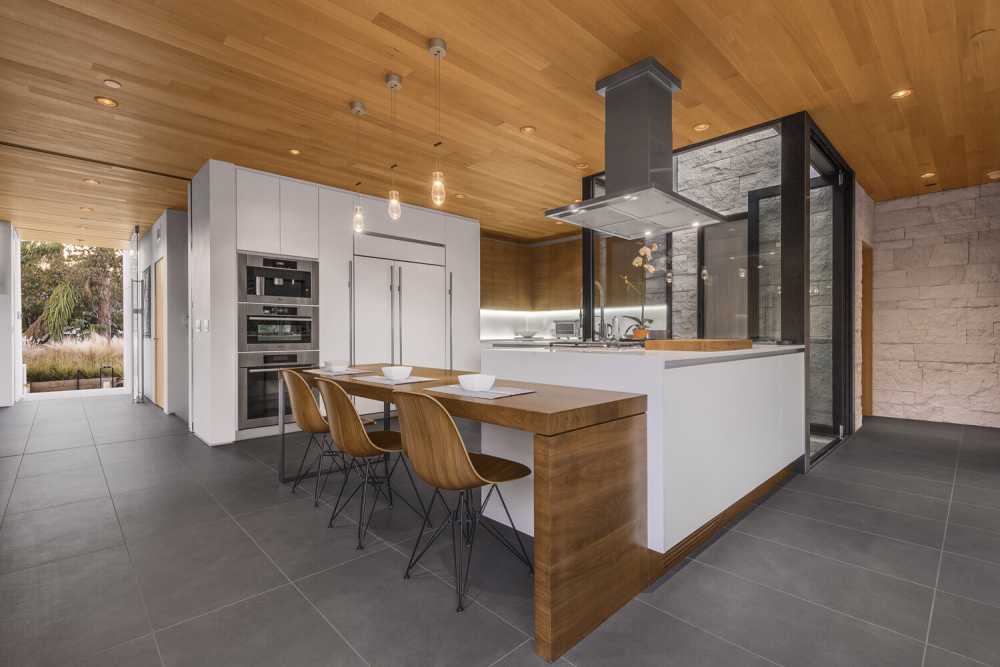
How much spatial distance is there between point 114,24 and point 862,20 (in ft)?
12.3

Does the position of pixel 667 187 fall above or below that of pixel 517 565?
above

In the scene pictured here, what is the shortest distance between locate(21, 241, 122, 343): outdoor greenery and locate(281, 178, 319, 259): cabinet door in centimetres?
856

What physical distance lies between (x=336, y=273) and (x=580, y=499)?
4.27 m

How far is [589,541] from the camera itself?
5.55 ft

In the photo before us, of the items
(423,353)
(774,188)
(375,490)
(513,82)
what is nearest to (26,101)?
(513,82)

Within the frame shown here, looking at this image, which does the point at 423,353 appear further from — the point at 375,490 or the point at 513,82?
the point at 513,82

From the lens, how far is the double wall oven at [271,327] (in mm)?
4621

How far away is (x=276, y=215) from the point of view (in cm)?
478

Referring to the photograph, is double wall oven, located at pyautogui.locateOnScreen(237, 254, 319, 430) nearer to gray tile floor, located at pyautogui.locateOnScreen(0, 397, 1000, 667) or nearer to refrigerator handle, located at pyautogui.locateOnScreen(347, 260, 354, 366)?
refrigerator handle, located at pyautogui.locateOnScreen(347, 260, 354, 366)

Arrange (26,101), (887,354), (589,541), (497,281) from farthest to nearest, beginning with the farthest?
1. (497,281)
2. (887,354)
3. (26,101)
4. (589,541)

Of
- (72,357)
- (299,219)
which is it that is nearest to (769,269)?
(299,219)


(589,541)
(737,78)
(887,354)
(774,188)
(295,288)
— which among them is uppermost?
(737,78)

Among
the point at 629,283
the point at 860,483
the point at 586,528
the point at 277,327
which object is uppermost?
the point at 629,283

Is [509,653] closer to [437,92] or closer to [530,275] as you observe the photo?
[437,92]
